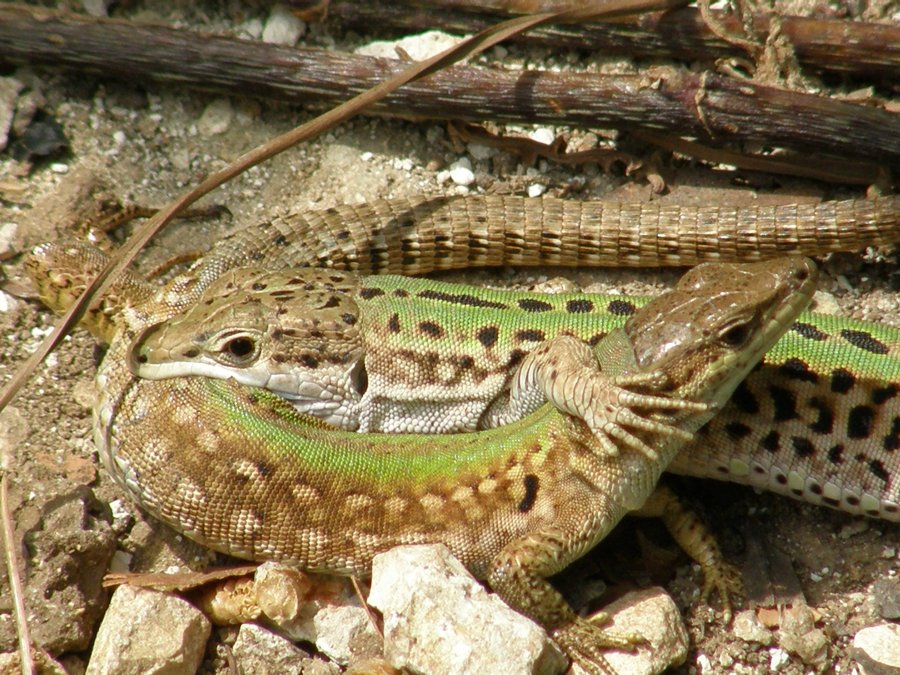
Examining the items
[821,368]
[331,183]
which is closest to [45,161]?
[331,183]

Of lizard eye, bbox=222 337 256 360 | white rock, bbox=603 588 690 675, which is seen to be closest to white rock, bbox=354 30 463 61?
lizard eye, bbox=222 337 256 360

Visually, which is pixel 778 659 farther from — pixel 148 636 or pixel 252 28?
pixel 252 28

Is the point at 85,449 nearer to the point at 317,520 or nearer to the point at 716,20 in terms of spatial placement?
the point at 317,520

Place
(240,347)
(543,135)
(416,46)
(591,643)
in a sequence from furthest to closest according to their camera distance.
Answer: (416,46) → (543,135) → (240,347) → (591,643)

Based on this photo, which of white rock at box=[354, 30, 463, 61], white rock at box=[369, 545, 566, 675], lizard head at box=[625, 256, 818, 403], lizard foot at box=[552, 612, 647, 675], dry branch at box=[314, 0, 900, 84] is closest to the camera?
white rock at box=[369, 545, 566, 675]

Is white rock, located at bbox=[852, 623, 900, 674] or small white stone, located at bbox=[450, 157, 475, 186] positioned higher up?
small white stone, located at bbox=[450, 157, 475, 186]

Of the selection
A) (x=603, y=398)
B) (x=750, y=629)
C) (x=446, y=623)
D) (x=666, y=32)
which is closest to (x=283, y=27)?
(x=666, y=32)

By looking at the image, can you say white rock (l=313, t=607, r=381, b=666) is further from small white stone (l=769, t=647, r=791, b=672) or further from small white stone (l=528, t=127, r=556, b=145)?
small white stone (l=528, t=127, r=556, b=145)
